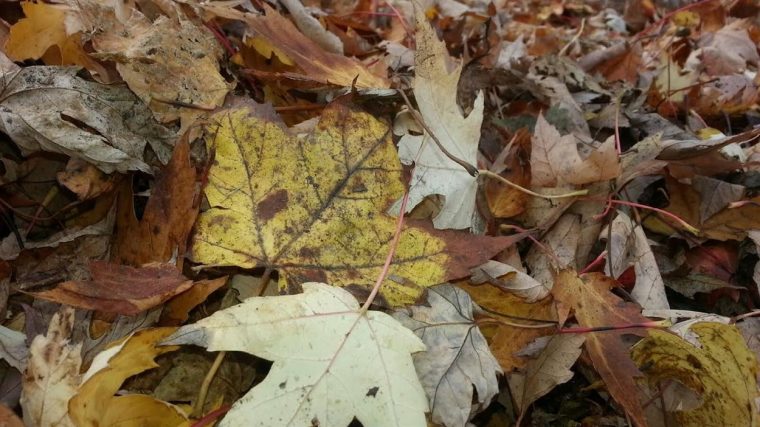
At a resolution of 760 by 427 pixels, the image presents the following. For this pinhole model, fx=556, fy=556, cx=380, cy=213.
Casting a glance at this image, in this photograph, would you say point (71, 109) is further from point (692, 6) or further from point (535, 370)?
point (692, 6)

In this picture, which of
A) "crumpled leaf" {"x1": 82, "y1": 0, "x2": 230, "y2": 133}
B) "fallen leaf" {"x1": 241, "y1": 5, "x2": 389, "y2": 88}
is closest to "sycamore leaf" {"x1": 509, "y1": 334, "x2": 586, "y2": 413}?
"fallen leaf" {"x1": 241, "y1": 5, "x2": 389, "y2": 88}

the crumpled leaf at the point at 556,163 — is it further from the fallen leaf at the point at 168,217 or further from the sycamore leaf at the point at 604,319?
the fallen leaf at the point at 168,217

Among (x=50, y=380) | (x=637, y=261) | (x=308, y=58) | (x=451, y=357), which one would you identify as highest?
(x=308, y=58)

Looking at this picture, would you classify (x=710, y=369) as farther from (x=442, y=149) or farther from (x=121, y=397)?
(x=121, y=397)

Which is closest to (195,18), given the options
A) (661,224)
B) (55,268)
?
(55,268)

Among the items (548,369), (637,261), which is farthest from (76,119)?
(637,261)

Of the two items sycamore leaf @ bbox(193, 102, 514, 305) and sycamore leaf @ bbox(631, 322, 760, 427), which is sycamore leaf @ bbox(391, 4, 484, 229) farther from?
sycamore leaf @ bbox(631, 322, 760, 427)

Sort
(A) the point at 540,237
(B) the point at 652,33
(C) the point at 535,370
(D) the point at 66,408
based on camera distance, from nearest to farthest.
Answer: (D) the point at 66,408, (C) the point at 535,370, (A) the point at 540,237, (B) the point at 652,33
